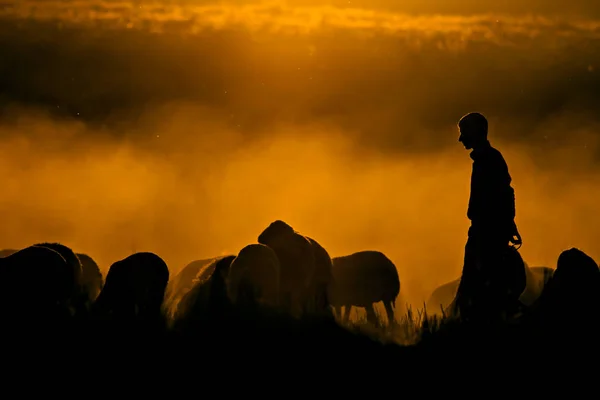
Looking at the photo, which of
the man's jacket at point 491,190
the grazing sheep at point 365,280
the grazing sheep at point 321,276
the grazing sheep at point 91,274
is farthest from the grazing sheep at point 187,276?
the man's jacket at point 491,190

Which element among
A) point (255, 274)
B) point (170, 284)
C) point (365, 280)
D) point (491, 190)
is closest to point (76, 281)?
point (170, 284)

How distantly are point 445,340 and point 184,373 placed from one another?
3103mm

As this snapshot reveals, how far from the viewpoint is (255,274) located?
1898 cm

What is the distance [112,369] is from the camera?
16109mm

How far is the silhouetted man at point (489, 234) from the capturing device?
689 inches

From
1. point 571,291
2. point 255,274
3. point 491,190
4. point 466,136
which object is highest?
point 466,136

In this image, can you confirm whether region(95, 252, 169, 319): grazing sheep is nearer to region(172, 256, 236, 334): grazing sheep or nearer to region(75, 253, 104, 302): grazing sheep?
region(172, 256, 236, 334): grazing sheep

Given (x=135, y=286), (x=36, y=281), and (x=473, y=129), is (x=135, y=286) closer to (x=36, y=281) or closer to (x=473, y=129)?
(x=36, y=281)

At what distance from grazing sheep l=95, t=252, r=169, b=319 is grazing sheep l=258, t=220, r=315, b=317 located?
1814 millimetres

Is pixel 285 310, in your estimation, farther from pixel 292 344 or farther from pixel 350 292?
pixel 350 292

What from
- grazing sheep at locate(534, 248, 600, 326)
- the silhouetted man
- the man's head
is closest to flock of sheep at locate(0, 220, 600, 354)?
grazing sheep at locate(534, 248, 600, 326)

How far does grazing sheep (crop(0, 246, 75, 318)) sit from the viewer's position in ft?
60.3

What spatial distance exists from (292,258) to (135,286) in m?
2.61

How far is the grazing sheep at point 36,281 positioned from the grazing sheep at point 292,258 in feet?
9.91
